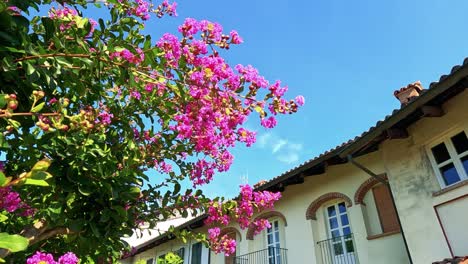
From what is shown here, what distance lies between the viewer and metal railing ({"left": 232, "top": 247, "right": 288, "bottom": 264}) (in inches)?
434

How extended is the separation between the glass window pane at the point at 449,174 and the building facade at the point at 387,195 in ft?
0.06

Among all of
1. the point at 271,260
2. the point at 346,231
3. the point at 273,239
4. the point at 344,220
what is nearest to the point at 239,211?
the point at 346,231

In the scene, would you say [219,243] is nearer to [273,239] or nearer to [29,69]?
[29,69]

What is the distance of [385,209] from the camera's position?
888cm

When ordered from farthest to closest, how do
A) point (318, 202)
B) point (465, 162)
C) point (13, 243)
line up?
point (318, 202) → point (465, 162) → point (13, 243)

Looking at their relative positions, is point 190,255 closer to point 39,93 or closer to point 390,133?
point 390,133

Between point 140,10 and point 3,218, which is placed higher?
point 140,10

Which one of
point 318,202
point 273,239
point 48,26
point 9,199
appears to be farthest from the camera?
point 273,239

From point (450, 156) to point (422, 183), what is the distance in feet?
2.49

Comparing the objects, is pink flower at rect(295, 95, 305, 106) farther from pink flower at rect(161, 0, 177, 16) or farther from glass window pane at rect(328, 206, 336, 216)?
glass window pane at rect(328, 206, 336, 216)

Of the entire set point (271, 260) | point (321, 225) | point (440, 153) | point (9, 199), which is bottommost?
point (9, 199)

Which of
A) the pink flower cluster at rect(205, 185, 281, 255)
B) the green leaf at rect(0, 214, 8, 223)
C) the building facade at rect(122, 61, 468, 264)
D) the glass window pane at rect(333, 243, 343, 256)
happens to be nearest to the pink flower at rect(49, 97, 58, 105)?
the green leaf at rect(0, 214, 8, 223)

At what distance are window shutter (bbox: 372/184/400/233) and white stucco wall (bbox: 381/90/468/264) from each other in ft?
4.06

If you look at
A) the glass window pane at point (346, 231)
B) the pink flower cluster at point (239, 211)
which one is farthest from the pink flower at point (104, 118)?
the glass window pane at point (346, 231)
